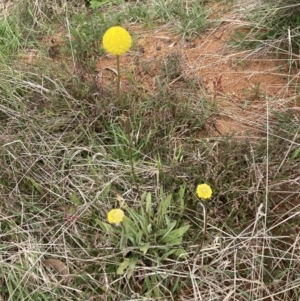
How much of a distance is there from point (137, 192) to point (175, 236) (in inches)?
10.3

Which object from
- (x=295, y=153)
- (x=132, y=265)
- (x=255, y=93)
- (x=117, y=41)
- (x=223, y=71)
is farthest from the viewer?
(x=223, y=71)

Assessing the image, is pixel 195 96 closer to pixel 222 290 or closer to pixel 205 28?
pixel 205 28

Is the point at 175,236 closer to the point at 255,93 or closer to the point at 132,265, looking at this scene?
the point at 132,265

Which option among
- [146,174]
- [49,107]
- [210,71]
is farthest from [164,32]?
[146,174]

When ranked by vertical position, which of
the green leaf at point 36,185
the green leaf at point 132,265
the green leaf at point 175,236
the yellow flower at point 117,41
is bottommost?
the green leaf at point 132,265

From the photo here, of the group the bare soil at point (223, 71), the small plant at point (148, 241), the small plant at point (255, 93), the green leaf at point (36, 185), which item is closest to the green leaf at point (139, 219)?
the small plant at point (148, 241)

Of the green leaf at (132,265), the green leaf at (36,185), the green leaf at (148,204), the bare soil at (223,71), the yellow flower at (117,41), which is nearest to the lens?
the yellow flower at (117,41)

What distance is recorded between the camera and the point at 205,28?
247 centimetres

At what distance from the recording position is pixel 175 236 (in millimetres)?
1517

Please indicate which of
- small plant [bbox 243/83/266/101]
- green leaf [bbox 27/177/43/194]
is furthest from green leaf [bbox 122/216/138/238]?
small plant [bbox 243/83/266/101]

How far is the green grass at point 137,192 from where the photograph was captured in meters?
1.48

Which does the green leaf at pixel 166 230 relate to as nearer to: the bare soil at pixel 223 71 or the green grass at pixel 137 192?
the green grass at pixel 137 192

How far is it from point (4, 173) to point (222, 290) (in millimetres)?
926

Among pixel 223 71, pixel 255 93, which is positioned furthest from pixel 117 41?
pixel 223 71
